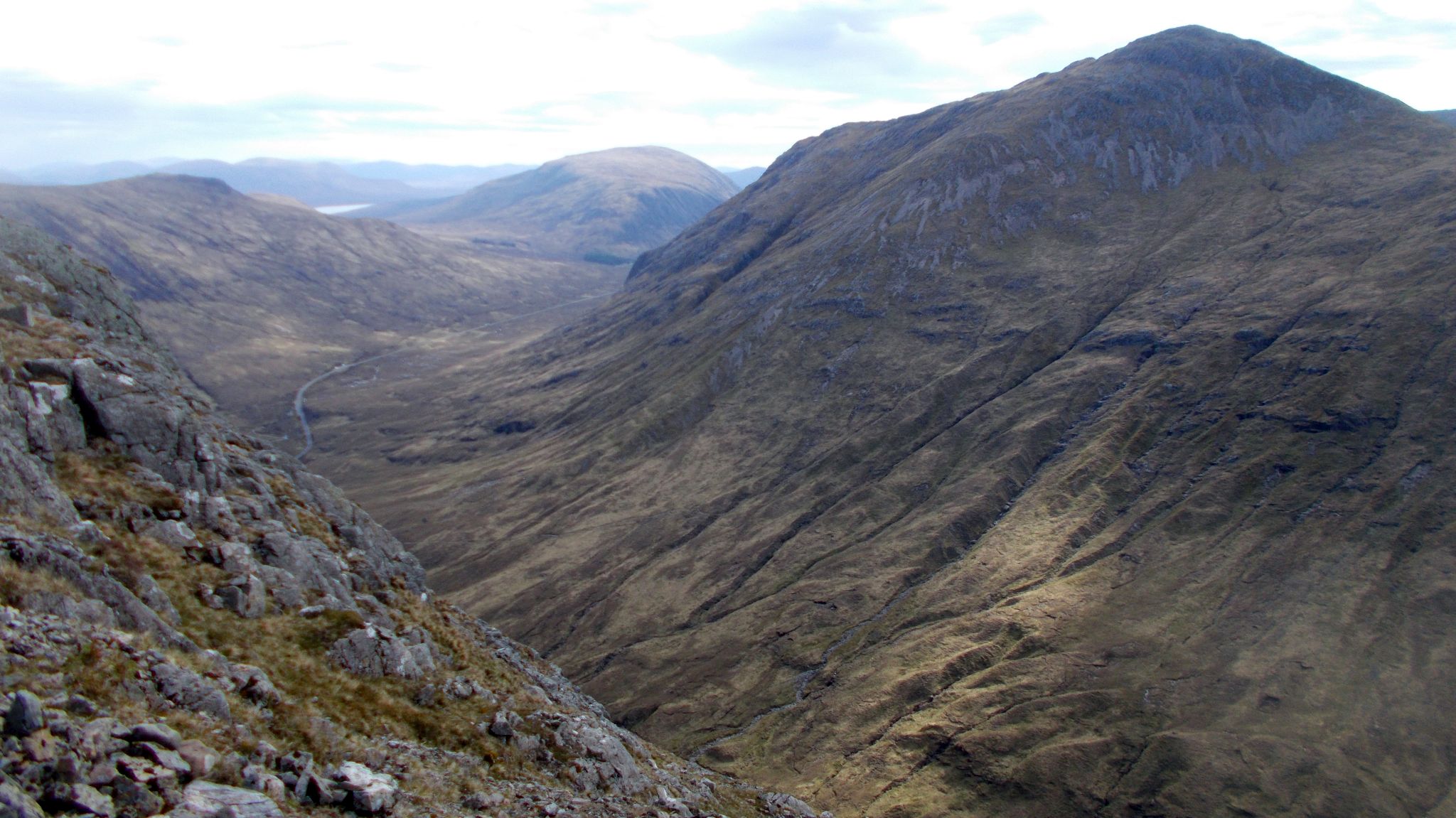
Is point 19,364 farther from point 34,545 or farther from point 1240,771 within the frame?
point 1240,771

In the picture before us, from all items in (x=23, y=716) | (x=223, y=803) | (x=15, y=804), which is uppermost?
(x=23, y=716)

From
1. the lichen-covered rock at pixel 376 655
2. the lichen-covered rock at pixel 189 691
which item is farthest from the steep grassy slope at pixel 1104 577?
the lichen-covered rock at pixel 189 691

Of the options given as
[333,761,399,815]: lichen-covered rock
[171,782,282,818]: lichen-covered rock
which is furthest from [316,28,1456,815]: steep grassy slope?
[171,782,282,818]: lichen-covered rock

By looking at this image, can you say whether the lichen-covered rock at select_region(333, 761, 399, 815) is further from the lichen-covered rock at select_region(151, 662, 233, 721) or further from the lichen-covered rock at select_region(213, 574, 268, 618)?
the lichen-covered rock at select_region(213, 574, 268, 618)

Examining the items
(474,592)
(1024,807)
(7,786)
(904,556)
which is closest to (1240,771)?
(1024,807)

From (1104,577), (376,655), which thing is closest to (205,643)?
(376,655)

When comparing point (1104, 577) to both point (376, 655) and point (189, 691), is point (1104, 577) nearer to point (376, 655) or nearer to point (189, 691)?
point (376, 655)

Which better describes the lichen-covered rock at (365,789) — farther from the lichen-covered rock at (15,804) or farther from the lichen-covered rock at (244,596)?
the lichen-covered rock at (244,596)

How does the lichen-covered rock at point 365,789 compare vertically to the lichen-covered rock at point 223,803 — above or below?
below
